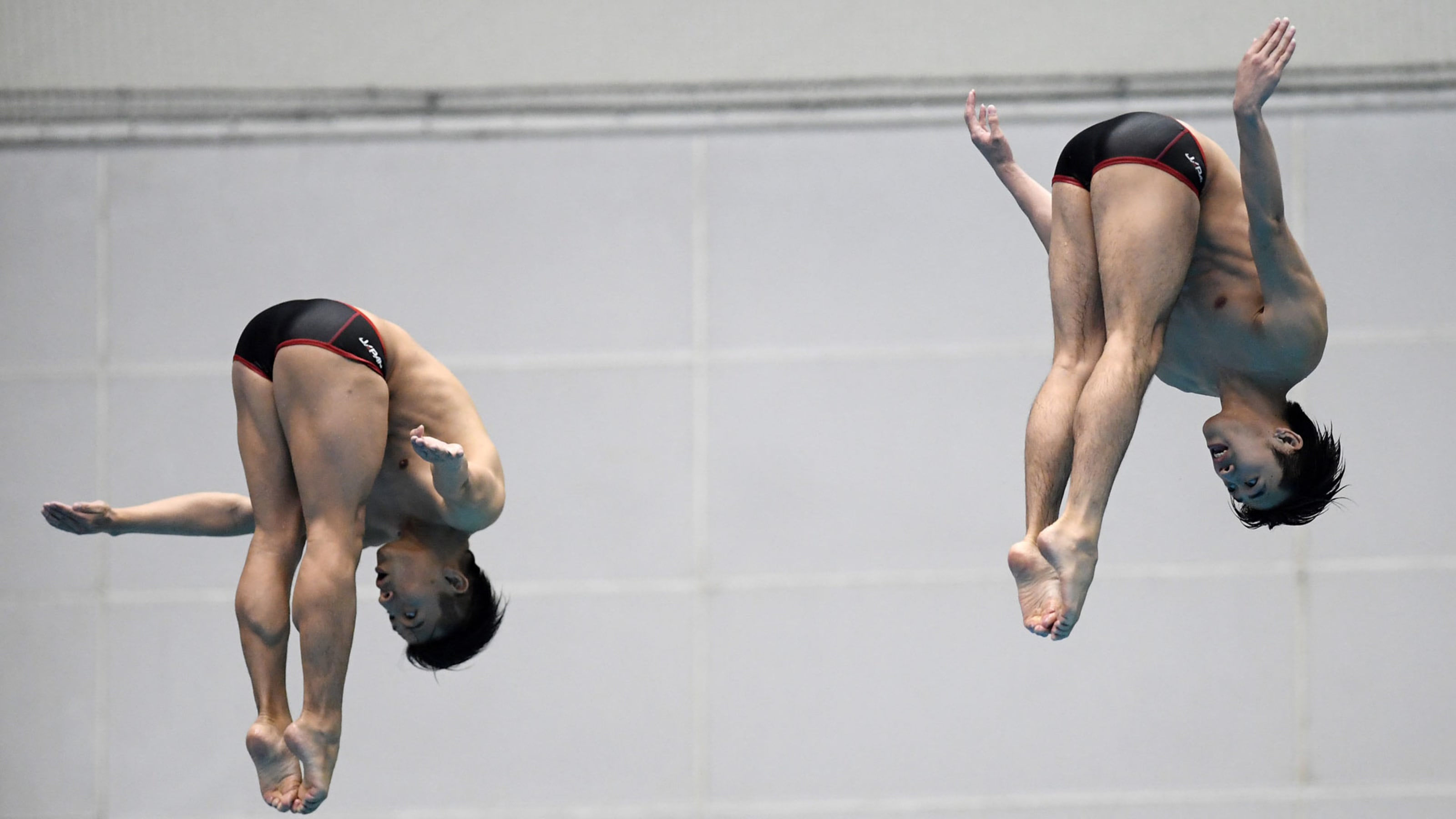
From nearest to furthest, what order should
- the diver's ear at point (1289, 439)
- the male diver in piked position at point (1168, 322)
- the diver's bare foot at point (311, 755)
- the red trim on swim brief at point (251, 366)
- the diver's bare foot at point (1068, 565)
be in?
the diver's bare foot at point (1068, 565)
the male diver in piked position at point (1168, 322)
the diver's ear at point (1289, 439)
the diver's bare foot at point (311, 755)
the red trim on swim brief at point (251, 366)

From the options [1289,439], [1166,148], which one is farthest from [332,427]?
[1289,439]

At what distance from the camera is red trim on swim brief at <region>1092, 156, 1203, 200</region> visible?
12.3ft

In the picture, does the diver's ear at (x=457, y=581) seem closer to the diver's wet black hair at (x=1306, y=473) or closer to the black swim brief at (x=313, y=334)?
the black swim brief at (x=313, y=334)

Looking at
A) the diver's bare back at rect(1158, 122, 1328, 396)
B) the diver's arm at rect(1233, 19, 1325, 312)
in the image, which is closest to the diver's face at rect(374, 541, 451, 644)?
the diver's bare back at rect(1158, 122, 1328, 396)

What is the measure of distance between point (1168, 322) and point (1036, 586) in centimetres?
79

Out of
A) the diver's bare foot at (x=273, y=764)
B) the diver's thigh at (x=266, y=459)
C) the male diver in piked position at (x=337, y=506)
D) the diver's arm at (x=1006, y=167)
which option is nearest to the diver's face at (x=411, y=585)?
the male diver in piked position at (x=337, y=506)

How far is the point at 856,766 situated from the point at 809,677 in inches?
17.3

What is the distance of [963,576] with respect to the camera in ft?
21.6

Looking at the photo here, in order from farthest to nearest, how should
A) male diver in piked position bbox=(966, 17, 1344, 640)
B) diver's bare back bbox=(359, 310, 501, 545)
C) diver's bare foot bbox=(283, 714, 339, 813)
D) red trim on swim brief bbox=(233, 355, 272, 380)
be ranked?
diver's bare back bbox=(359, 310, 501, 545), red trim on swim brief bbox=(233, 355, 272, 380), diver's bare foot bbox=(283, 714, 339, 813), male diver in piked position bbox=(966, 17, 1344, 640)

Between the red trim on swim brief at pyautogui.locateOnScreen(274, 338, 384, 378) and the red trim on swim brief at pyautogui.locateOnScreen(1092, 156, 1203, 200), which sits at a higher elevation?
the red trim on swim brief at pyautogui.locateOnScreen(1092, 156, 1203, 200)

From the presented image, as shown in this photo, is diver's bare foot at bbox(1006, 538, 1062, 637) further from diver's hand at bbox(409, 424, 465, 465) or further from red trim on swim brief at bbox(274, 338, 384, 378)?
red trim on swim brief at bbox(274, 338, 384, 378)

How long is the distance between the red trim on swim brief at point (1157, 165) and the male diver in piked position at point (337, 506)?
71.6 inches

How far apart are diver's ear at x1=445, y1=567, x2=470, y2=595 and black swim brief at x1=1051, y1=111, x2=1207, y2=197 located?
6.55 feet

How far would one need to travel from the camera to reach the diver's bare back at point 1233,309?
3.79 meters
